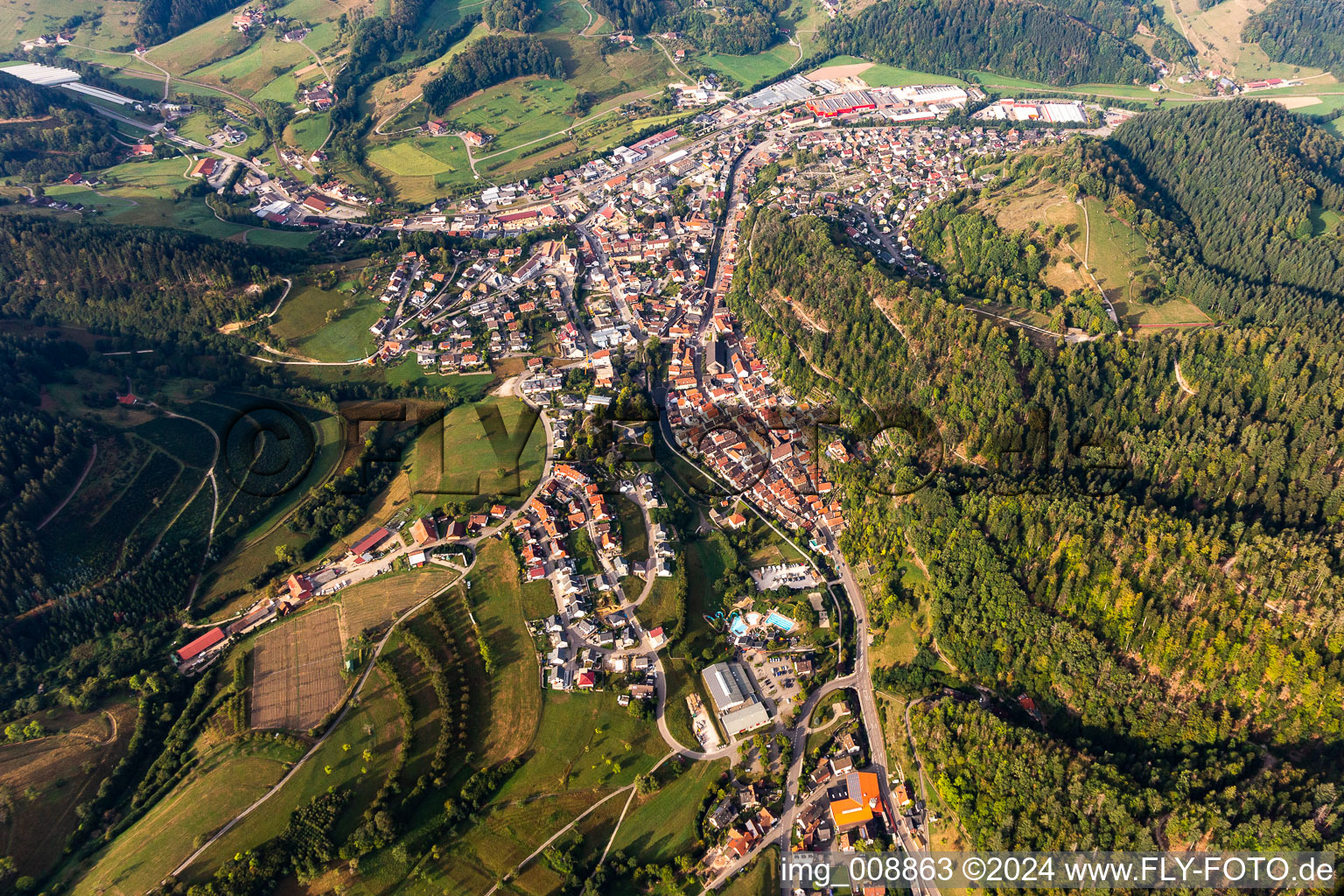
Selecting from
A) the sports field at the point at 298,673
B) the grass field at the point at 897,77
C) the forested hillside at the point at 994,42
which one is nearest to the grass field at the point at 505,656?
the sports field at the point at 298,673

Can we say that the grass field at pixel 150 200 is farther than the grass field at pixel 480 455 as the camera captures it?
Yes

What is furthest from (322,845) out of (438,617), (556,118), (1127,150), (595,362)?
(1127,150)

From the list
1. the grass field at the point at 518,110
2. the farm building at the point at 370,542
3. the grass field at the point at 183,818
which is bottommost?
the grass field at the point at 183,818

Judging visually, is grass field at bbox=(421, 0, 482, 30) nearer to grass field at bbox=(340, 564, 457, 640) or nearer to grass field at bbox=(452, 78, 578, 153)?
grass field at bbox=(452, 78, 578, 153)

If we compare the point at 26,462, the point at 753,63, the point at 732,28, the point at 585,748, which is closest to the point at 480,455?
the point at 585,748

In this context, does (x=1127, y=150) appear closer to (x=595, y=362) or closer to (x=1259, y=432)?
(x=1259, y=432)

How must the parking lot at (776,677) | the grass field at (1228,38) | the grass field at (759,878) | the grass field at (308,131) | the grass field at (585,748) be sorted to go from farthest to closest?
the grass field at (1228,38) → the grass field at (308,131) → the parking lot at (776,677) → the grass field at (585,748) → the grass field at (759,878)

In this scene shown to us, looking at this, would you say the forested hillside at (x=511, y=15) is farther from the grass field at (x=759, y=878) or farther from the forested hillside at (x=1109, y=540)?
the grass field at (x=759, y=878)

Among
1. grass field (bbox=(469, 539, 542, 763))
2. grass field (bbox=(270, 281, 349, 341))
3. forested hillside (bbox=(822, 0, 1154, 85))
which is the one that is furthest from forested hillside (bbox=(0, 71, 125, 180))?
forested hillside (bbox=(822, 0, 1154, 85))
